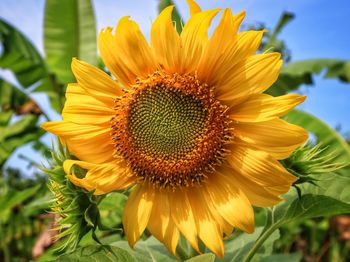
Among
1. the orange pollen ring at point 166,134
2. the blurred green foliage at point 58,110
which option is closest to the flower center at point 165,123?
the orange pollen ring at point 166,134

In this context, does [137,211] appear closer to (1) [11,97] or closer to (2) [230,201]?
(2) [230,201]

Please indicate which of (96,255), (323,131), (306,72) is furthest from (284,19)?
(96,255)

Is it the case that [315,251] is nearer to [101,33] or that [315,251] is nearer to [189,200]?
[189,200]

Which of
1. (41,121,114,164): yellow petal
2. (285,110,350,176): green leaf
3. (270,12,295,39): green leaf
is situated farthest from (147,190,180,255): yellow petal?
(270,12,295,39): green leaf

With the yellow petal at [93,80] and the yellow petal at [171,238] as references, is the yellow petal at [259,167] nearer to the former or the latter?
the yellow petal at [171,238]

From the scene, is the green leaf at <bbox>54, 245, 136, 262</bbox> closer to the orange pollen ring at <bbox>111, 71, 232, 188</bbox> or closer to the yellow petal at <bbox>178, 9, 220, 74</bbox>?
the orange pollen ring at <bbox>111, 71, 232, 188</bbox>

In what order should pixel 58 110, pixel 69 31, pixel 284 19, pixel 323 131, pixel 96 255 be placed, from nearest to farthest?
pixel 96 255, pixel 323 131, pixel 69 31, pixel 58 110, pixel 284 19
